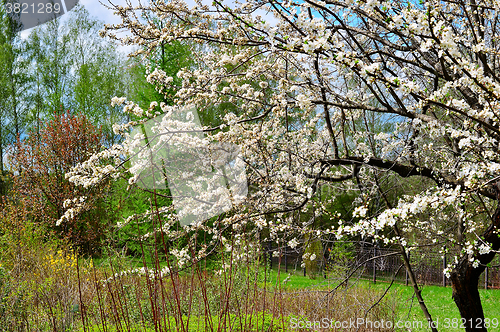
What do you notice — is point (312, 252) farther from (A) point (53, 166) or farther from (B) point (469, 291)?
(A) point (53, 166)

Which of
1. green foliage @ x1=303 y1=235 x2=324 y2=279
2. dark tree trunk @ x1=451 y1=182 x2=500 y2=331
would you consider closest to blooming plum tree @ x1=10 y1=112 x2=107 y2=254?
green foliage @ x1=303 y1=235 x2=324 y2=279

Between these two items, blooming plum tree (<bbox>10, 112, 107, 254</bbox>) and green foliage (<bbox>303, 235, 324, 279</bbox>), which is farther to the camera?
blooming plum tree (<bbox>10, 112, 107, 254</bbox>)

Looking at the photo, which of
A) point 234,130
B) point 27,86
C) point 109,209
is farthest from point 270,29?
point 27,86

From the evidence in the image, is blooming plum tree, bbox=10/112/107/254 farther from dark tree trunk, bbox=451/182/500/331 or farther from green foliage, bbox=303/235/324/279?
dark tree trunk, bbox=451/182/500/331

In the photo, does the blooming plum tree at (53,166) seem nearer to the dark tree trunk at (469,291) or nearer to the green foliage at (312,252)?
the green foliage at (312,252)

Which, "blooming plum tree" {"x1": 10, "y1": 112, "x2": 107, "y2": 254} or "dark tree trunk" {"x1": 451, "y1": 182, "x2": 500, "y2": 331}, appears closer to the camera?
"dark tree trunk" {"x1": 451, "y1": 182, "x2": 500, "y2": 331}

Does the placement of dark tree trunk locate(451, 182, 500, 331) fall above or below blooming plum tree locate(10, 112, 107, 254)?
below

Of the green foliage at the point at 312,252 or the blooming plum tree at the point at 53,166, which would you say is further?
the blooming plum tree at the point at 53,166

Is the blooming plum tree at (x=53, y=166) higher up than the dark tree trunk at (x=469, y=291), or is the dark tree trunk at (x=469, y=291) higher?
the blooming plum tree at (x=53, y=166)

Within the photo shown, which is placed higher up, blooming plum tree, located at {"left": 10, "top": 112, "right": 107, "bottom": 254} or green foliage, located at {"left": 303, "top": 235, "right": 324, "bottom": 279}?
blooming plum tree, located at {"left": 10, "top": 112, "right": 107, "bottom": 254}

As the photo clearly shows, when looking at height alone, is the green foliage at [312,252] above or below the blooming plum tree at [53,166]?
below

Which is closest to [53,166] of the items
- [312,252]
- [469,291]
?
[312,252]

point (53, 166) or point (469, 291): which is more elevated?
point (53, 166)

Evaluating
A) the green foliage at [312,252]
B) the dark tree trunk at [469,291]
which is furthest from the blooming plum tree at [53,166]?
the dark tree trunk at [469,291]
